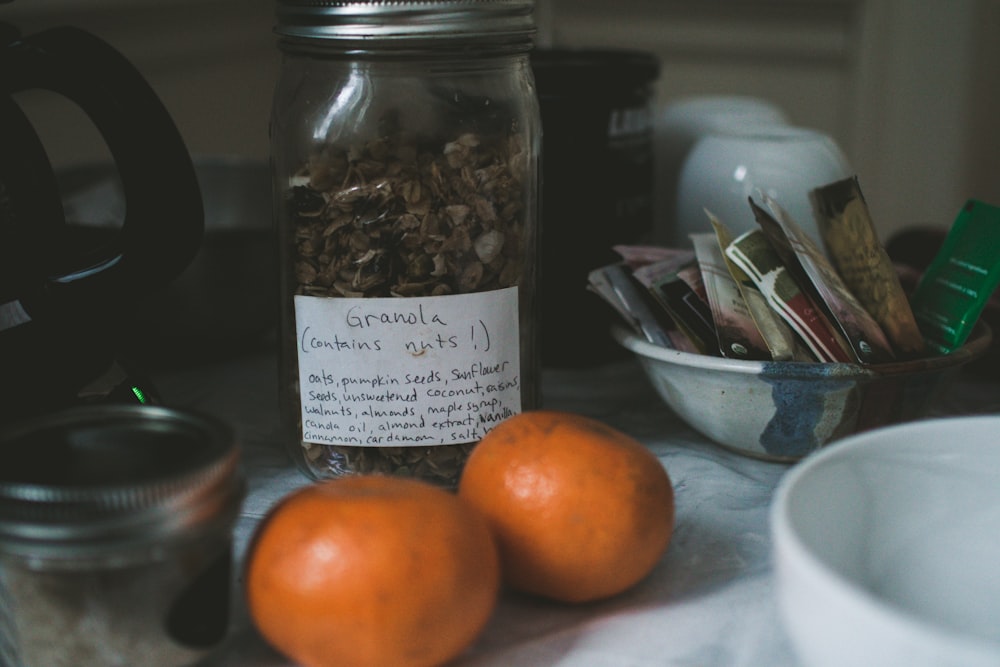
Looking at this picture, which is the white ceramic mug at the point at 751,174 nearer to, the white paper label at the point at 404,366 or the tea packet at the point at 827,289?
the tea packet at the point at 827,289

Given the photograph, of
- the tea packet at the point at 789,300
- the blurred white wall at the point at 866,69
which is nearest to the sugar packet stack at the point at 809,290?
the tea packet at the point at 789,300

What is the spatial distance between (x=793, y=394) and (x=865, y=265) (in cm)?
9

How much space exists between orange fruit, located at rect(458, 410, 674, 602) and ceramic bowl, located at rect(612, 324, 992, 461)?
11 cm

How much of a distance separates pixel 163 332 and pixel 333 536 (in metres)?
0.36

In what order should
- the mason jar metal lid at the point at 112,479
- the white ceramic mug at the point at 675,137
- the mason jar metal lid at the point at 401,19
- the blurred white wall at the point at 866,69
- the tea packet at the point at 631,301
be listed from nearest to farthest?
the mason jar metal lid at the point at 112,479 < the mason jar metal lid at the point at 401,19 < the tea packet at the point at 631,301 < the white ceramic mug at the point at 675,137 < the blurred white wall at the point at 866,69

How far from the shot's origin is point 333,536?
0.35 metres

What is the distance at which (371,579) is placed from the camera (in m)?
0.34

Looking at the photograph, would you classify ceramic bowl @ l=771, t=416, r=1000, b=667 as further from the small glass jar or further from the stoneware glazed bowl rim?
the small glass jar

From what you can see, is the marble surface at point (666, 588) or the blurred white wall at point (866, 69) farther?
the blurred white wall at point (866, 69)

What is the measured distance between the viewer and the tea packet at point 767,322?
50 centimetres

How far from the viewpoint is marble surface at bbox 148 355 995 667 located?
15.1 inches

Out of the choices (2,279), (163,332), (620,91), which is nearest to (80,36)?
(2,279)

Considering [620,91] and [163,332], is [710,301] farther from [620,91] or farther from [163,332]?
[163,332]

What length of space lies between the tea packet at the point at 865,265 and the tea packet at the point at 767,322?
0.16ft
